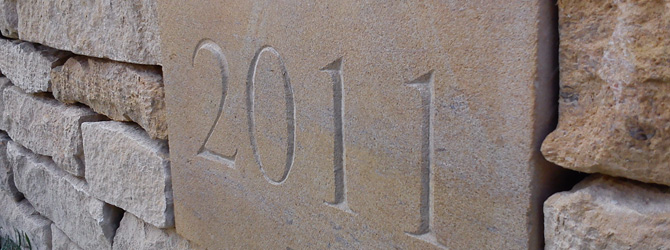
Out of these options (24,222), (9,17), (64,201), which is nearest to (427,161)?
(64,201)

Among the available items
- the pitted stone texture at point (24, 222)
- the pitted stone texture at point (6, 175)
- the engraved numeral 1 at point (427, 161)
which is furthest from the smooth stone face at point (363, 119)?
the pitted stone texture at point (6, 175)

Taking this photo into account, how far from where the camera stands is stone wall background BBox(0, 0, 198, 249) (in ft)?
5.95

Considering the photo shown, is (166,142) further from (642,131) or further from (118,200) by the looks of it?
(642,131)

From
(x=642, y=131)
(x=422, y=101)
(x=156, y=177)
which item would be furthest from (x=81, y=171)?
(x=642, y=131)

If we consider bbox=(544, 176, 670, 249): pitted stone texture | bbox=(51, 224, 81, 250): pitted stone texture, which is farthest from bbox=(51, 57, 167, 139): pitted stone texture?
bbox=(544, 176, 670, 249): pitted stone texture

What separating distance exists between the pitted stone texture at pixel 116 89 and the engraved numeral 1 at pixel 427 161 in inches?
39.5

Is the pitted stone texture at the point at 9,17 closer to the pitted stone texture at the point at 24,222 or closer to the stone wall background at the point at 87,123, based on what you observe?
the stone wall background at the point at 87,123

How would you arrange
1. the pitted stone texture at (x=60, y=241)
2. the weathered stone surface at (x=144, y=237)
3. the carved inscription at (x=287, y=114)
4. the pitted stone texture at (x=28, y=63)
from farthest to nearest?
the pitted stone texture at (x=60, y=241), the pitted stone texture at (x=28, y=63), the weathered stone surface at (x=144, y=237), the carved inscription at (x=287, y=114)

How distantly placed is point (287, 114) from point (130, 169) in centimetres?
85

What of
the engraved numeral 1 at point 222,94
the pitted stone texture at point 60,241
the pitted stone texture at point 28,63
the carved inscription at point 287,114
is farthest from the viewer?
the pitted stone texture at point 60,241

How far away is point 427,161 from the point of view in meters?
1.04

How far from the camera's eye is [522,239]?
3.02ft

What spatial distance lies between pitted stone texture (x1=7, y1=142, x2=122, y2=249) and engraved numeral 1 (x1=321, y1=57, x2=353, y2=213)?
4.03ft

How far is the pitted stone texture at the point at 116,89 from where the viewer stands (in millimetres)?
1786
